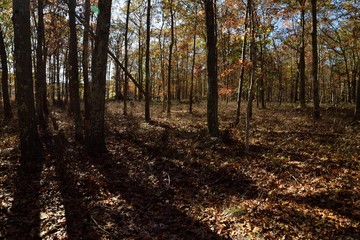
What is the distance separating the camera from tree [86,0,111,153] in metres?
9.48

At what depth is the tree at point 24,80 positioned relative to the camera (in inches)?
313

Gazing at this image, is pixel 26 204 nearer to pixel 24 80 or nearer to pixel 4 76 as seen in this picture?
pixel 24 80

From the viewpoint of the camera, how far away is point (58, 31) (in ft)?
63.4

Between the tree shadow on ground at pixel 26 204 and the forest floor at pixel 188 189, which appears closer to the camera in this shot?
the tree shadow on ground at pixel 26 204

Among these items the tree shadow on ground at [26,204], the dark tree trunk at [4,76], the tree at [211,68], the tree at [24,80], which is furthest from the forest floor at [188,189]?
the dark tree trunk at [4,76]

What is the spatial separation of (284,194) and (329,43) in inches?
1032

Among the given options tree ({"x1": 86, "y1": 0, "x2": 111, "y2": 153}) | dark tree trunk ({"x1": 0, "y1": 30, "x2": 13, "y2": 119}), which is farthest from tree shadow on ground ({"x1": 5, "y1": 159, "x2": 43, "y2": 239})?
dark tree trunk ({"x1": 0, "y1": 30, "x2": 13, "y2": 119})

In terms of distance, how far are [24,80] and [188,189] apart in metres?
6.13

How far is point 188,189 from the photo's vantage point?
7.50m

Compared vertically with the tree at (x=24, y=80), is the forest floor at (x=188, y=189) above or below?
below

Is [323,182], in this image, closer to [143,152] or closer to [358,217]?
[358,217]

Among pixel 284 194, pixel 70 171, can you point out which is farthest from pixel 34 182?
pixel 284 194

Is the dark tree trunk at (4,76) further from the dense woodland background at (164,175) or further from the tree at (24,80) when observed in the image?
the tree at (24,80)

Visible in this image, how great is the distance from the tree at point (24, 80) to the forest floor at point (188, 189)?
0.59 metres
